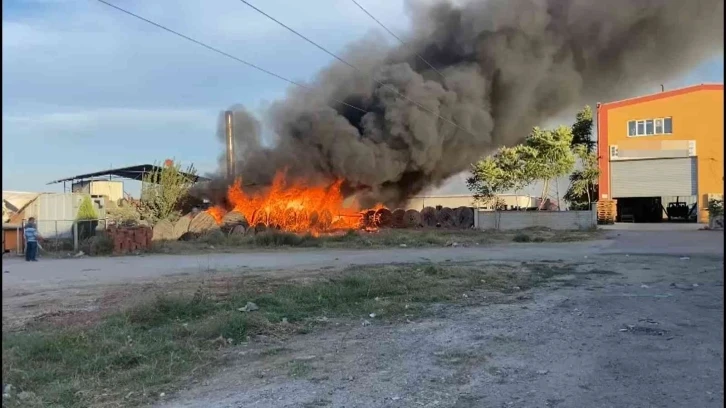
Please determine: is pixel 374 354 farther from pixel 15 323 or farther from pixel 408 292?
pixel 15 323

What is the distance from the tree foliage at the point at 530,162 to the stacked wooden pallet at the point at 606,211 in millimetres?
4434

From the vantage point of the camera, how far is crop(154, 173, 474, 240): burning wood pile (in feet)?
79.3

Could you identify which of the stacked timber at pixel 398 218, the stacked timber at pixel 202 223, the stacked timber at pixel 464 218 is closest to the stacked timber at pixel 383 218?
the stacked timber at pixel 398 218

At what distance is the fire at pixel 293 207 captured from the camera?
2756cm

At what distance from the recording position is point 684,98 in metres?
31.5

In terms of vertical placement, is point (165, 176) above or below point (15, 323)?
above

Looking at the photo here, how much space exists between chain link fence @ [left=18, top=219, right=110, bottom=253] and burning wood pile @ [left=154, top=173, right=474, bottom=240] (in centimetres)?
253

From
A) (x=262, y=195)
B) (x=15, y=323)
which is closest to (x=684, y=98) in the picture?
(x=262, y=195)

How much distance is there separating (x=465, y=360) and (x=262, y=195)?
24.5 m

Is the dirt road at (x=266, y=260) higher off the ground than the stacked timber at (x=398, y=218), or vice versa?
the stacked timber at (x=398, y=218)

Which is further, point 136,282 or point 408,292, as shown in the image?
point 136,282

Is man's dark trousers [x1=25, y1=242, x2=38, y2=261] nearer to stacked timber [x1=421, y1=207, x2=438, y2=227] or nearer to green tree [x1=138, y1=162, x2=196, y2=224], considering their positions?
green tree [x1=138, y1=162, x2=196, y2=224]

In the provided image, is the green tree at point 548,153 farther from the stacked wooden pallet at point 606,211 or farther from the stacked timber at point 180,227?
the stacked timber at point 180,227

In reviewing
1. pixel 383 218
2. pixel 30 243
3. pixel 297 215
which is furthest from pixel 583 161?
pixel 30 243
